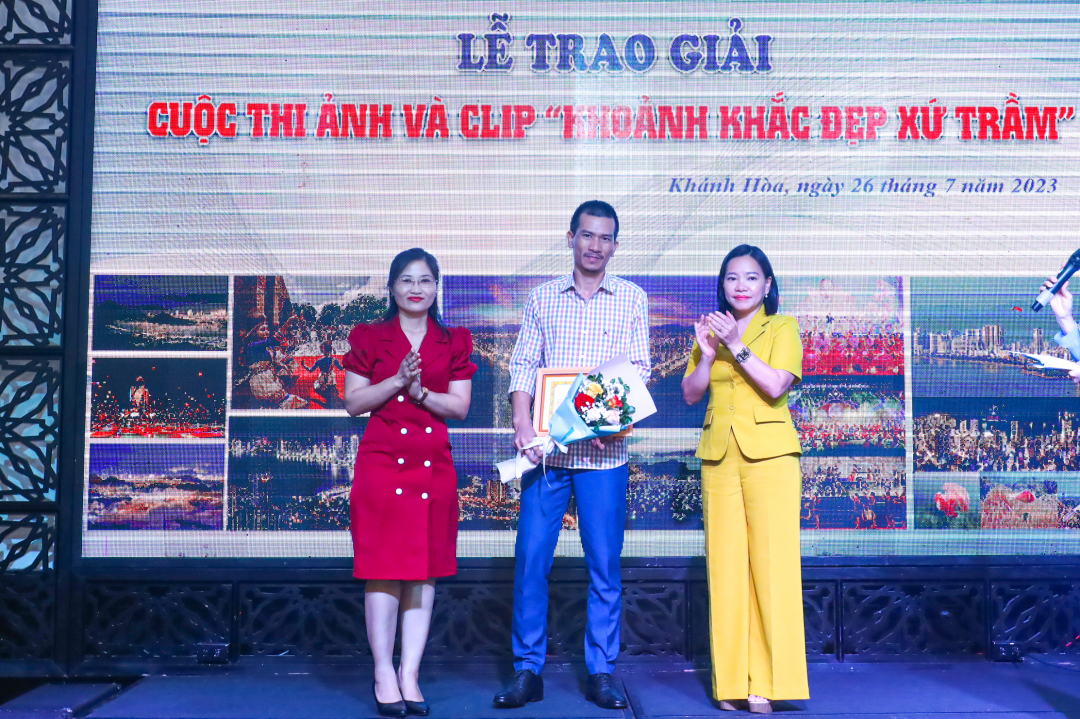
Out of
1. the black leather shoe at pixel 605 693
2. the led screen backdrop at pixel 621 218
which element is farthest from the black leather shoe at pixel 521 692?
the led screen backdrop at pixel 621 218

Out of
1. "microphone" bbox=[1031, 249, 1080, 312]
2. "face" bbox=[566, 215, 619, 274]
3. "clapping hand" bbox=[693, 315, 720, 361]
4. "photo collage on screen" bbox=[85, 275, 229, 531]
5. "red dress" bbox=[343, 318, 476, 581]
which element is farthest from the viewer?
"photo collage on screen" bbox=[85, 275, 229, 531]

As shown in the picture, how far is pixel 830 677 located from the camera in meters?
3.75

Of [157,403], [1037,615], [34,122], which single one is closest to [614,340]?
[157,403]

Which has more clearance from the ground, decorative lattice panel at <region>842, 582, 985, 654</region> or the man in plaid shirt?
the man in plaid shirt

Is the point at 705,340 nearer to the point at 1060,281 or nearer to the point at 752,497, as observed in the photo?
the point at 752,497

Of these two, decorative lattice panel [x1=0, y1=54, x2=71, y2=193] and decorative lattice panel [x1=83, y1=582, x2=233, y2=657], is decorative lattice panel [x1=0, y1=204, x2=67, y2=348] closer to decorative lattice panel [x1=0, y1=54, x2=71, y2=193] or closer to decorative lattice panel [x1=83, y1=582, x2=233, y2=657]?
decorative lattice panel [x1=0, y1=54, x2=71, y2=193]

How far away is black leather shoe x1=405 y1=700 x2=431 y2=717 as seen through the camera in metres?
3.22

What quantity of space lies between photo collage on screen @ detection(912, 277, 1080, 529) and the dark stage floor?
681 mm

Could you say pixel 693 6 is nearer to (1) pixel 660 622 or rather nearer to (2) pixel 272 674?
(1) pixel 660 622

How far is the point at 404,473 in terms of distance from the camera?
3238mm

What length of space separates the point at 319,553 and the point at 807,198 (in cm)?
277

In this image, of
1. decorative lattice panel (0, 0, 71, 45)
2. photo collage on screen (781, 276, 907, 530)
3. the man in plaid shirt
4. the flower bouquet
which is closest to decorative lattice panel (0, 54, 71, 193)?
decorative lattice panel (0, 0, 71, 45)

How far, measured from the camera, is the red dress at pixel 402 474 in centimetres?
318

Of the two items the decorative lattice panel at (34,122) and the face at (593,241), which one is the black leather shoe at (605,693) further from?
the decorative lattice panel at (34,122)
